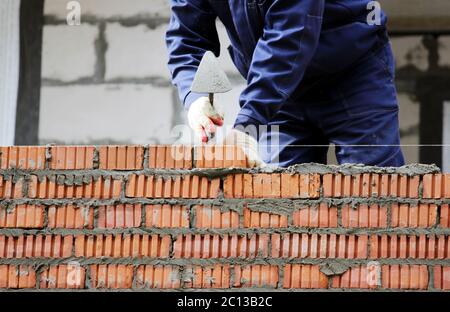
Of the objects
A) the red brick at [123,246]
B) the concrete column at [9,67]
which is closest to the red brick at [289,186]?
the red brick at [123,246]

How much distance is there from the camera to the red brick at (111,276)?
2.17m

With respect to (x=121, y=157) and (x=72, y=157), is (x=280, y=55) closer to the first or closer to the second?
(x=121, y=157)

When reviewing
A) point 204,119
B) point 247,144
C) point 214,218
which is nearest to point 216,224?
point 214,218

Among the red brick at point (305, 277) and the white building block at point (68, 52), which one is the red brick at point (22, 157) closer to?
the red brick at point (305, 277)

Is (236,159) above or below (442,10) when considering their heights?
below

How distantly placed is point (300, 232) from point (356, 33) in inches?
Answer: 28.2

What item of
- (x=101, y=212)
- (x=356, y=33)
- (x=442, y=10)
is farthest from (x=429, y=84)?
(x=101, y=212)

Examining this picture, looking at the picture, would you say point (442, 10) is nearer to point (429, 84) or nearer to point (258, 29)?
point (429, 84)

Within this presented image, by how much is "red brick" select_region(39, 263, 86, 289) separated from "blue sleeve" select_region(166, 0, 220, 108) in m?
0.72

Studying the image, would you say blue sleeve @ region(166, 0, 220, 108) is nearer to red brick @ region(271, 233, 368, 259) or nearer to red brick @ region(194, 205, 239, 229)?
red brick @ region(194, 205, 239, 229)

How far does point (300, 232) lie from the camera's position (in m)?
2.16

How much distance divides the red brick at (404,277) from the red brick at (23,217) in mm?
934

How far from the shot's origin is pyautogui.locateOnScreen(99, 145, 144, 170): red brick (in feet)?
7.23

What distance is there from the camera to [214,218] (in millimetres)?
2176
